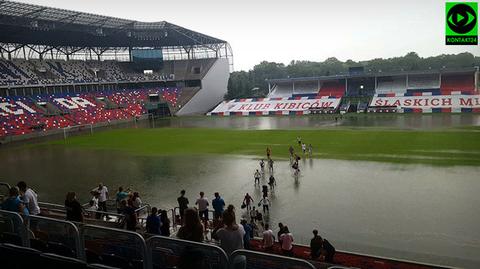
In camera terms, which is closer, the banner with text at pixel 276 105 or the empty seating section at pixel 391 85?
the banner with text at pixel 276 105

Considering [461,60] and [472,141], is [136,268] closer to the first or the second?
[472,141]

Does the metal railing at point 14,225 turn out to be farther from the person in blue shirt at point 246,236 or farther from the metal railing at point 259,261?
the person in blue shirt at point 246,236

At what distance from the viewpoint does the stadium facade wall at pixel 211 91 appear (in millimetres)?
82575

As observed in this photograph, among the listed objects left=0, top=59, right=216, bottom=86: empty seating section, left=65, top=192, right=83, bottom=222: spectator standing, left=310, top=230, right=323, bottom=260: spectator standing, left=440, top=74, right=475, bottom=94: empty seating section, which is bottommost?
left=310, top=230, right=323, bottom=260: spectator standing

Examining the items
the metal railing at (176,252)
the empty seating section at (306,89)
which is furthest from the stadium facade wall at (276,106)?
the metal railing at (176,252)

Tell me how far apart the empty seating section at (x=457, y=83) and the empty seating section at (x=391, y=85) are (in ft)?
23.2

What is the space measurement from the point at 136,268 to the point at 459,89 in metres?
77.1

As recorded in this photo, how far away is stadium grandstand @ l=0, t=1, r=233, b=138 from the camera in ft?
192

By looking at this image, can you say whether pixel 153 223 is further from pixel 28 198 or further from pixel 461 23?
pixel 461 23

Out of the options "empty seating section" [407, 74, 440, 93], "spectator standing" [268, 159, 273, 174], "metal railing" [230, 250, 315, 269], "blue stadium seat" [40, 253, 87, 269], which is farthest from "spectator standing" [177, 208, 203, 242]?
"empty seating section" [407, 74, 440, 93]

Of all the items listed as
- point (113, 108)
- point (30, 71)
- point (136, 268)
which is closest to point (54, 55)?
point (30, 71)

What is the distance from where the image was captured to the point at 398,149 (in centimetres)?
3119

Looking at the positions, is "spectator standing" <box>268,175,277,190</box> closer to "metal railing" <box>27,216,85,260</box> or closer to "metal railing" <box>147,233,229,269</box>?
"metal railing" <box>27,216,85,260</box>

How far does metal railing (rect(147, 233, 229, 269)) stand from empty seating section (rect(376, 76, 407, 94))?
76508mm
